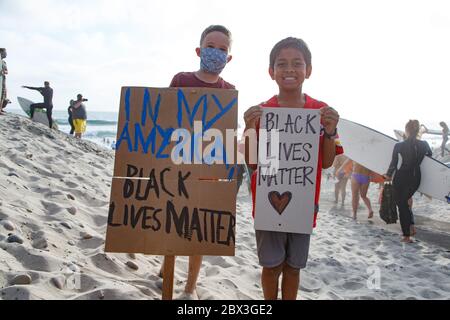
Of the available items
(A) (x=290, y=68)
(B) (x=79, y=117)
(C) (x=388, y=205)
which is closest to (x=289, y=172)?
(A) (x=290, y=68)

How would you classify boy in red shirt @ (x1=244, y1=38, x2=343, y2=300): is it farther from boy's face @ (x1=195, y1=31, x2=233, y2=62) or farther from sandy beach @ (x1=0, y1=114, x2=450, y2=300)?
sandy beach @ (x1=0, y1=114, x2=450, y2=300)

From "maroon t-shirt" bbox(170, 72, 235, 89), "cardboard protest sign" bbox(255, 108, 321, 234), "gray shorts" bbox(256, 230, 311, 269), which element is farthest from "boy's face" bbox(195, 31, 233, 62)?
"gray shorts" bbox(256, 230, 311, 269)

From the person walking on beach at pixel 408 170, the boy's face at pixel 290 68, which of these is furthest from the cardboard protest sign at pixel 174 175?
the person walking on beach at pixel 408 170

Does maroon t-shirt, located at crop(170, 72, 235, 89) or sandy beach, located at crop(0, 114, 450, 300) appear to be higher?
maroon t-shirt, located at crop(170, 72, 235, 89)

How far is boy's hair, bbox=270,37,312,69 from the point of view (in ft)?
6.86

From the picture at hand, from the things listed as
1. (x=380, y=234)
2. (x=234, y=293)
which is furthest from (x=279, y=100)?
(x=380, y=234)

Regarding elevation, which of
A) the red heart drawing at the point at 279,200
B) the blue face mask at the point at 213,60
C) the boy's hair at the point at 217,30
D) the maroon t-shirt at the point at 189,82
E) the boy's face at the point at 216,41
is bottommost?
the red heart drawing at the point at 279,200

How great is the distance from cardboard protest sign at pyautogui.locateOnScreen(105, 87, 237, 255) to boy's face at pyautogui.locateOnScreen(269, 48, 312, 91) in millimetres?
370

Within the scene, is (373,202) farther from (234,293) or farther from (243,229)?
(234,293)

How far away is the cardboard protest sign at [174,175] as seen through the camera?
6.29 feet

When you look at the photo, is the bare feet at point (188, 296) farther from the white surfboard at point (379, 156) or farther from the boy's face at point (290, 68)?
the white surfboard at point (379, 156)

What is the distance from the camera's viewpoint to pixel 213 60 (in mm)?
2348

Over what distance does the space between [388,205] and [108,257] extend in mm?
4848

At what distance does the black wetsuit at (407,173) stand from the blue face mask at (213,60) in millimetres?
3995
